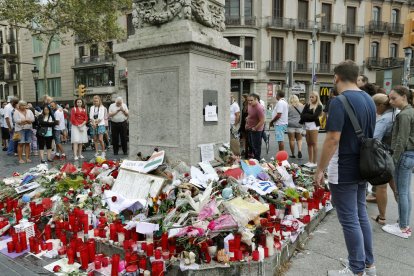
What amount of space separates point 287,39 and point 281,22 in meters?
1.75

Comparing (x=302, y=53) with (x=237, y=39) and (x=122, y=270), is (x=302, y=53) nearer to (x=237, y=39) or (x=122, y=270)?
(x=237, y=39)

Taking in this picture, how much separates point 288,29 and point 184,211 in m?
32.5

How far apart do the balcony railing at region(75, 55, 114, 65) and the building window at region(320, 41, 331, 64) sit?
885 inches

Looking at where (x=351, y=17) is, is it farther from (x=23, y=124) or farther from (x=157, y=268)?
(x=157, y=268)

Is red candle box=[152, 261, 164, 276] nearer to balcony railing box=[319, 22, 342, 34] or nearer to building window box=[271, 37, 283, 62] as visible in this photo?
building window box=[271, 37, 283, 62]

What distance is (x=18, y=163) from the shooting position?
29.8 ft

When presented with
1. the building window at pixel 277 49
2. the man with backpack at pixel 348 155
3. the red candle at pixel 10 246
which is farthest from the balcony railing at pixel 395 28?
the red candle at pixel 10 246

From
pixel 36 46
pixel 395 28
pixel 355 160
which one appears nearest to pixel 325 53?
pixel 395 28

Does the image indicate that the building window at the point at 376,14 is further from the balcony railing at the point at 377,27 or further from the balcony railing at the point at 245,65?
the balcony railing at the point at 245,65

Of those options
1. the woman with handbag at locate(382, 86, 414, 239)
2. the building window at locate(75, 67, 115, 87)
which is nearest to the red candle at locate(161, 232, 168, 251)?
the woman with handbag at locate(382, 86, 414, 239)

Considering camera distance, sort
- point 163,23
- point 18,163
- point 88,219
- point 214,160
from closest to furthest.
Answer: point 88,219 → point 163,23 → point 214,160 → point 18,163

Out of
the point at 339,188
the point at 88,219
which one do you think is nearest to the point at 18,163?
the point at 88,219

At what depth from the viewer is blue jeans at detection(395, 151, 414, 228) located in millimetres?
3887

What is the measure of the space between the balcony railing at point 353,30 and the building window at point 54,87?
33.7 meters
